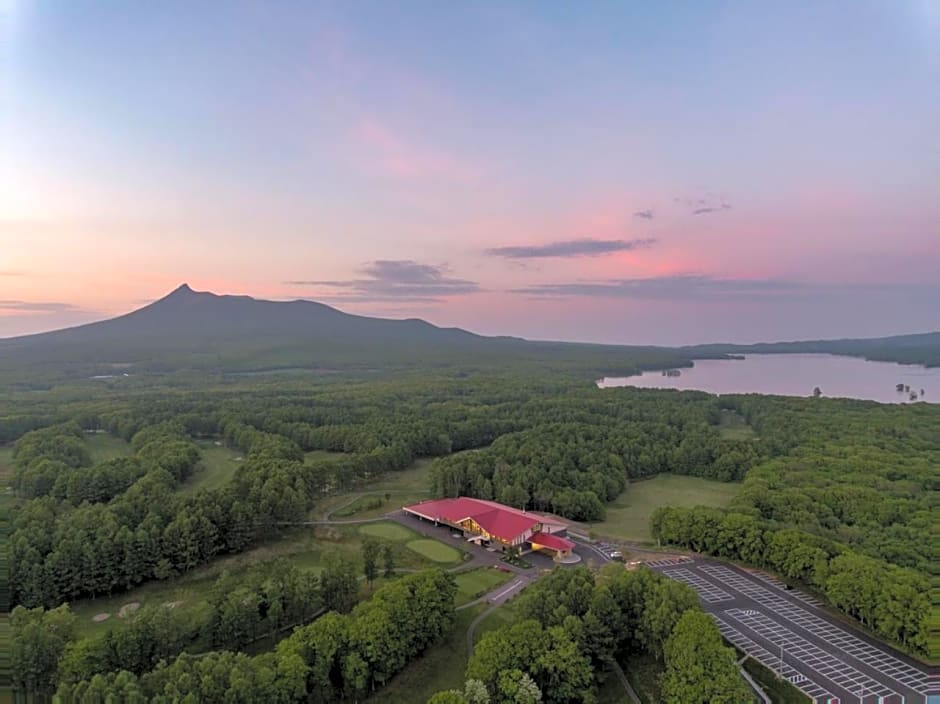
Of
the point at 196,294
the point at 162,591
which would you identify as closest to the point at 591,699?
the point at 162,591

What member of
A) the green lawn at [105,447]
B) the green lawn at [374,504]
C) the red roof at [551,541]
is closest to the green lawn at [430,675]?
the red roof at [551,541]

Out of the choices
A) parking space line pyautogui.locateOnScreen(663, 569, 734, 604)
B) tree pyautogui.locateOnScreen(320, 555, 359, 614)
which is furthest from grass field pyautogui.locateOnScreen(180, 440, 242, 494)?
parking space line pyautogui.locateOnScreen(663, 569, 734, 604)

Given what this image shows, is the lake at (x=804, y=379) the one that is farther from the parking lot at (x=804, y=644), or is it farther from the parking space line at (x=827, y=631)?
the parking lot at (x=804, y=644)

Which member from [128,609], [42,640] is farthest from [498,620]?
[128,609]

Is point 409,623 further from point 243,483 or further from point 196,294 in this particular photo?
point 196,294

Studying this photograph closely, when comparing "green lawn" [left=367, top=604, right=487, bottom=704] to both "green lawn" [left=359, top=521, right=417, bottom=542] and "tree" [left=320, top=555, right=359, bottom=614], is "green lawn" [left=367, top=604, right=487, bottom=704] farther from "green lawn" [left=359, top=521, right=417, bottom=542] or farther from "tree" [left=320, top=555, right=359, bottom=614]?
"green lawn" [left=359, top=521, right=417, bottom=542]

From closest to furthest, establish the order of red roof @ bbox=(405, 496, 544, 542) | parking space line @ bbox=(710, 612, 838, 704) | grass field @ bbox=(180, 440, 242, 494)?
parking space line @ bbox=(710, 612, 838, 704)
red roof @ bbox=(405, 496, 544, 542)
grass field @ bbox=(180, 440, 242, 494)
